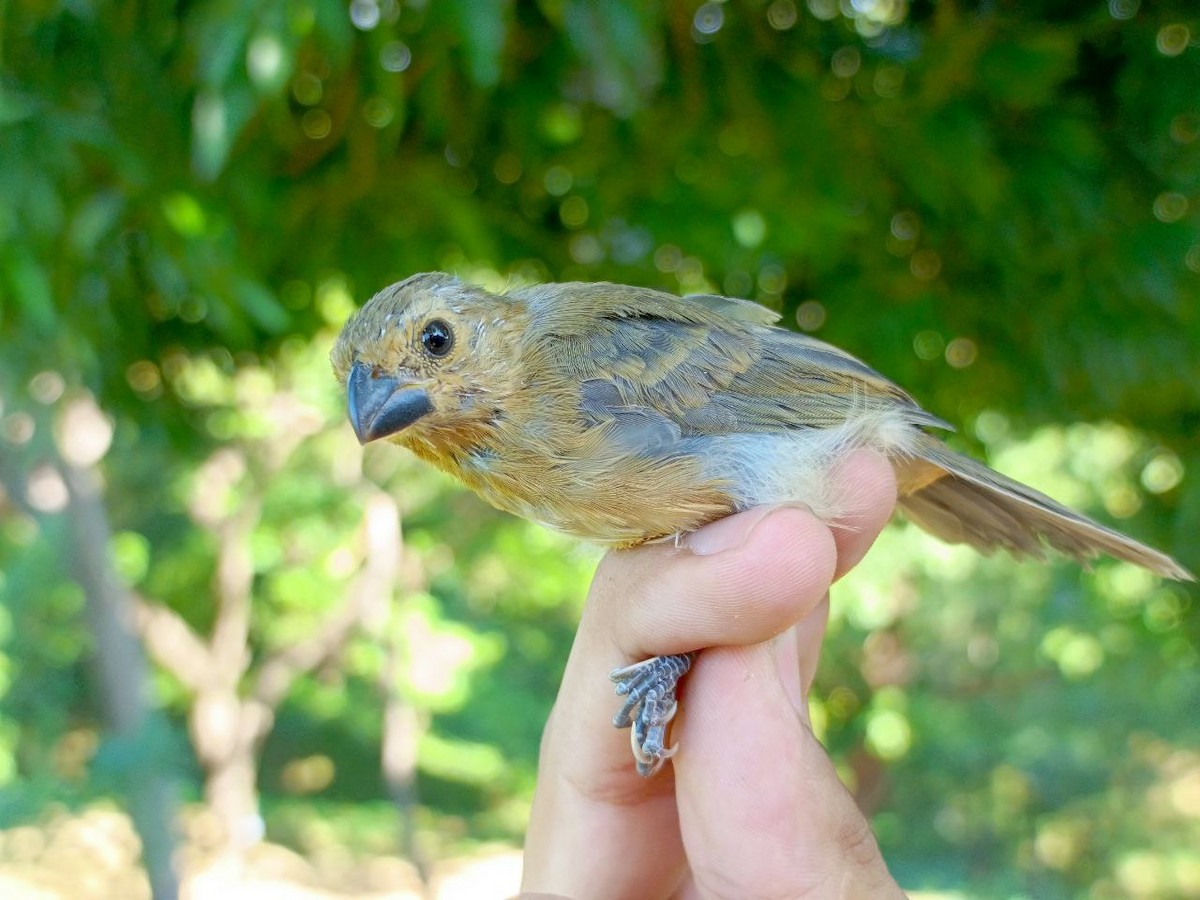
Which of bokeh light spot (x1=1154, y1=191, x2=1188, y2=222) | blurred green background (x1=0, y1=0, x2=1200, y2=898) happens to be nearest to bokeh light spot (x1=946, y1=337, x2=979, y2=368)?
blurred green background (x1=0, y1=0, x2=1200, y2=898)

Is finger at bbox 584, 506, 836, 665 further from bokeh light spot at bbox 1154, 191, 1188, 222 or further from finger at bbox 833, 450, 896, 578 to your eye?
bokeh light spot at bbox 1154, 191, 1188, 222

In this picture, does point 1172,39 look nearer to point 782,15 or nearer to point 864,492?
point 782,15

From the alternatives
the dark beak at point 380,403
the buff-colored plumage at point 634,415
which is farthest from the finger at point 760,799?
the dark beak at point 380,403

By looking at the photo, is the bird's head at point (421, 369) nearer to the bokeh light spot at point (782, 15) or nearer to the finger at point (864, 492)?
the finger at point (864, 492)

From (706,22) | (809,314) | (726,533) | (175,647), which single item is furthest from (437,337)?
(175,647)

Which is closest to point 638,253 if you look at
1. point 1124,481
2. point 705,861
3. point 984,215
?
point 984,215
